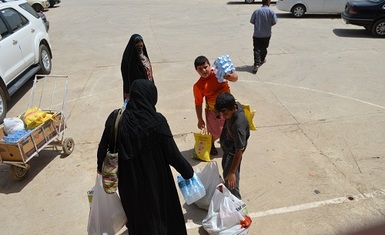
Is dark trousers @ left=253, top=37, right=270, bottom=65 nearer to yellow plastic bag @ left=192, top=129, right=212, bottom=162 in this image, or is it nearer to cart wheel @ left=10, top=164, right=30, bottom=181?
yellow plastic bag @ left=192, top=129, right=212, bottom=162

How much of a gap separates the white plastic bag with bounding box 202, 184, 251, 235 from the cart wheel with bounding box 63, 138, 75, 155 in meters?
2.84

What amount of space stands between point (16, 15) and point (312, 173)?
739 centimetres

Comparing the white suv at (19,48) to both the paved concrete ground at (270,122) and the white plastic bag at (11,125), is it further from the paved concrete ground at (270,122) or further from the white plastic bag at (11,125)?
the white plastic bag at (11,125)

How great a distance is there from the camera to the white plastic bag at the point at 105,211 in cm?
319

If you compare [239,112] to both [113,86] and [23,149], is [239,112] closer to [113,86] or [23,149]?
[23,149]

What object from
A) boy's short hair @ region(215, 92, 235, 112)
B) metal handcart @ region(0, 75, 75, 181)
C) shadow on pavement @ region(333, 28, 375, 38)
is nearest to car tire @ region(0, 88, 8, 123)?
metal handcart @ region(0, 75, 75, 181)

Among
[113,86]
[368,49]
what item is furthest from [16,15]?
[368,49]

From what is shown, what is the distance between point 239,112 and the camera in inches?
133

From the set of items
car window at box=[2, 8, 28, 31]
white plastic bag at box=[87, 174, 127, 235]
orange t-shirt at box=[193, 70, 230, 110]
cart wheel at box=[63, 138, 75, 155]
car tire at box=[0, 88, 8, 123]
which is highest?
car window at box=[2, 8, 28, 31]

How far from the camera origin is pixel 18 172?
484cm

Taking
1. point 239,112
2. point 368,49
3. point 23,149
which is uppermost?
point 239,112

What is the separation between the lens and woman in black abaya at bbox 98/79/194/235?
2.75 m

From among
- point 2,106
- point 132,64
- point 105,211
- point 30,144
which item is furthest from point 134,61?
point 2,106

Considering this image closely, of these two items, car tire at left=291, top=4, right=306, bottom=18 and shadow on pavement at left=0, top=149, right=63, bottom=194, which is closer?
shadow on pavement at left=0, top=149, right=63, bottom=194
